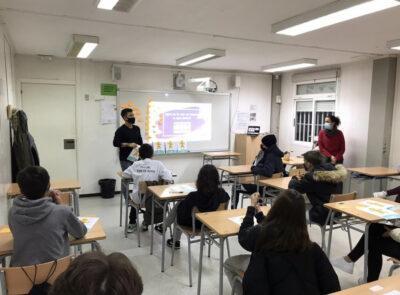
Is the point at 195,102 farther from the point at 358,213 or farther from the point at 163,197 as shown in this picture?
the point at 358,213

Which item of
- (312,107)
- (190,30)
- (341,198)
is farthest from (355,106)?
(190,30)

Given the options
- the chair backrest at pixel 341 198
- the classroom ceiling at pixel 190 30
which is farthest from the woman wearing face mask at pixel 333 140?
the chair backrest at pixel 341 198

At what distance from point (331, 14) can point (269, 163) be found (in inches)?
83.5

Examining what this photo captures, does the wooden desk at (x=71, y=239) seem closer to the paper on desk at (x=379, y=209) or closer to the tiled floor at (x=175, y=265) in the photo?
the tiled floor at (x=175, y=265)

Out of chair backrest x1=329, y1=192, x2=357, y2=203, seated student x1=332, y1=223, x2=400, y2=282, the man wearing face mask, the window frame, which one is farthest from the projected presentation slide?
seated student x1=332, y1=223, x2=400, y2=282

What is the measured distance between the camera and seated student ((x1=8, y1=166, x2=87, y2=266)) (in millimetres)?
1828

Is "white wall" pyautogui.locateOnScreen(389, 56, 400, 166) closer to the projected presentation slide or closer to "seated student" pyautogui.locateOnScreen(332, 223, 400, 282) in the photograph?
"seated student" pyautogui.locateOnScreen(332, 223, 400, 282)

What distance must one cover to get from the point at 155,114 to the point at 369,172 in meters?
3.82

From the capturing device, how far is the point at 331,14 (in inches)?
111

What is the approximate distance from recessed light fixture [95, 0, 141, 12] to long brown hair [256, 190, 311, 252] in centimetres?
195

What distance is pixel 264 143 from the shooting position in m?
4.55

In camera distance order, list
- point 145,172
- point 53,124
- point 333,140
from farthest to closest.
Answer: point 333,140, point 53,124, point 145,172

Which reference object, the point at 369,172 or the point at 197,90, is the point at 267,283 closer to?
the point at 369,172

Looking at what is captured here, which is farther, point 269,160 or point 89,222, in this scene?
point 269,160
